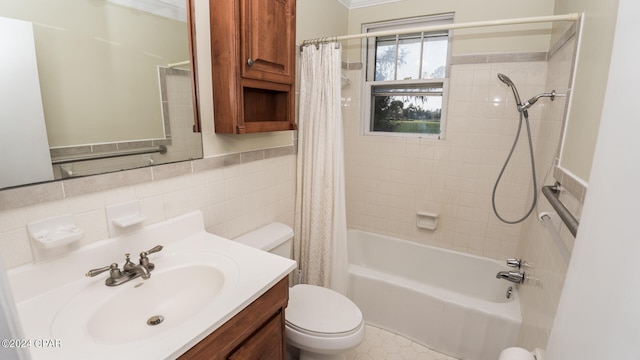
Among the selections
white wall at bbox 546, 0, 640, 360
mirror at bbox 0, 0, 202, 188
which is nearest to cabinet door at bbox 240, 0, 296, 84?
mirror at bbox 0, 0, 202, 188

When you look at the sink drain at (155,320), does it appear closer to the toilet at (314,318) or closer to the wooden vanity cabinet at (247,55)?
the toilet at (314,318)

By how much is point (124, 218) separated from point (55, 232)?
0.67ft

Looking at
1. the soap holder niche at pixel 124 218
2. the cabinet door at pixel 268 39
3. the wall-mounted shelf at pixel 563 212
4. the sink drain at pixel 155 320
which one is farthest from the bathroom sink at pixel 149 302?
the wall-mounted shelf at pixel 563 212

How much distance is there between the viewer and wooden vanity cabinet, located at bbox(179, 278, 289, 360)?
2.82ft

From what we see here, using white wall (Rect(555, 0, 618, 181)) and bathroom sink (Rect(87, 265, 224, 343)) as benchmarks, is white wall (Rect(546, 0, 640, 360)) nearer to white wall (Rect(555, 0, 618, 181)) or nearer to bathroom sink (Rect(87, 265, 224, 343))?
white wall (Rect(555, 0, 618, 181))

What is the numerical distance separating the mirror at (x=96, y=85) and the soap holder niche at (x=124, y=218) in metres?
0.14

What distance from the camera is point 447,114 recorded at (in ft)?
7.64

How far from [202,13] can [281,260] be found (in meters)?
1.12

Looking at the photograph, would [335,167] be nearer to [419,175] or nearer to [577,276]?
[419,175]

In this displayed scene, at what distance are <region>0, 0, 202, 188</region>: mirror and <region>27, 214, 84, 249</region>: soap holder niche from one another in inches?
A: 5.2

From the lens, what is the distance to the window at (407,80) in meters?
2.37

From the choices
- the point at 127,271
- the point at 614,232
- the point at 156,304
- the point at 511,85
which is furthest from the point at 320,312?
the point at 511,85

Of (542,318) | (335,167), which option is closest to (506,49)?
(335,167)

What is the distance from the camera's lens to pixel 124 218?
1128 millimetres
